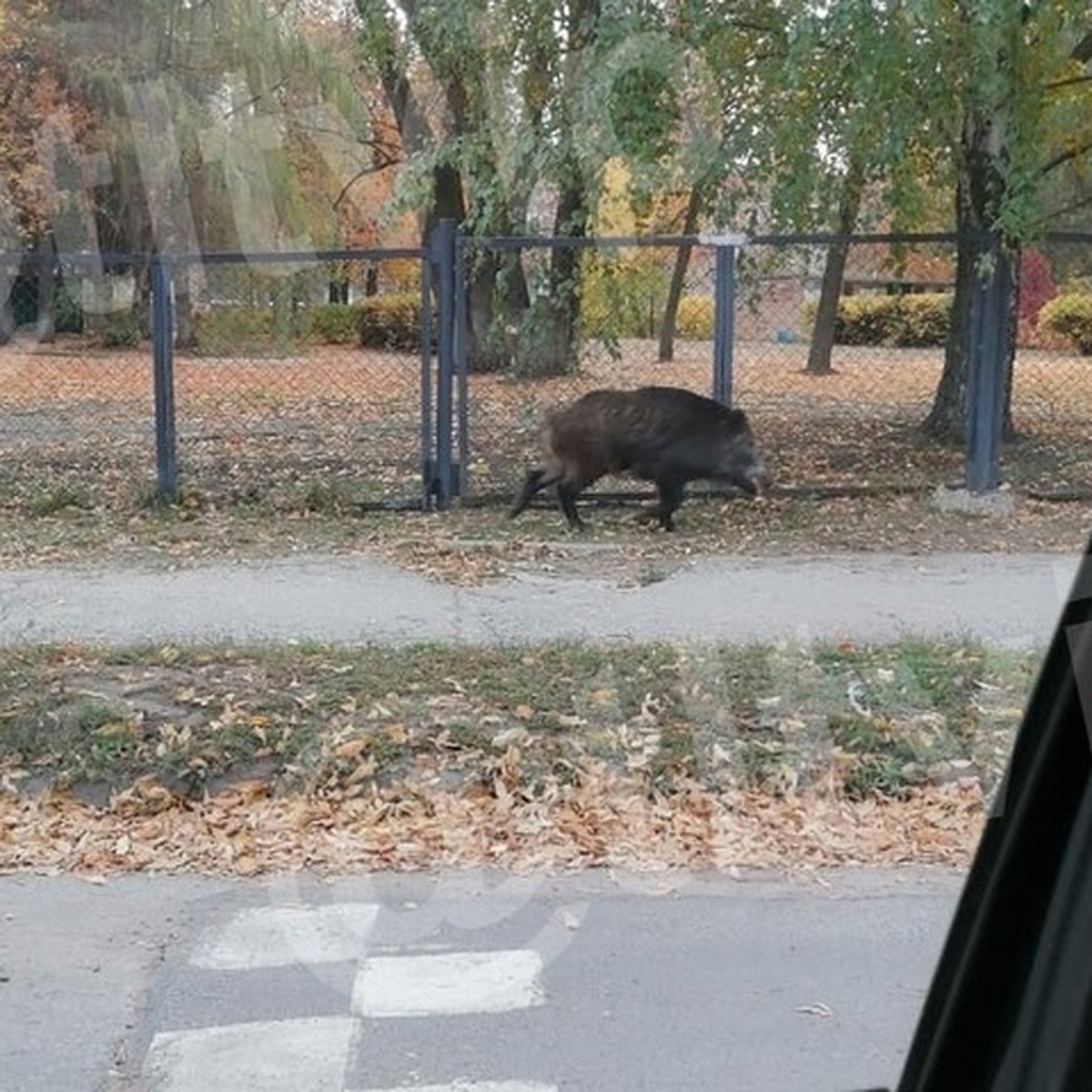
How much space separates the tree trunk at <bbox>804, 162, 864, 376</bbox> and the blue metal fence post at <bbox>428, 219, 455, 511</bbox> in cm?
261

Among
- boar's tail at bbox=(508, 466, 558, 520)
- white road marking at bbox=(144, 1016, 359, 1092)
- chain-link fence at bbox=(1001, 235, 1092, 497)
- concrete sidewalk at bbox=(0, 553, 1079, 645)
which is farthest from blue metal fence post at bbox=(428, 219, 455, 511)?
white road marking at bbox=(144, 1016, 359, 1092)

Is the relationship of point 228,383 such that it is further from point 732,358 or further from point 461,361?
point 732,358

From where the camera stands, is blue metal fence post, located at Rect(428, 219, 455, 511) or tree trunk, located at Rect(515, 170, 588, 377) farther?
tree trunk, located at Rect(515, 170, 588, 377)

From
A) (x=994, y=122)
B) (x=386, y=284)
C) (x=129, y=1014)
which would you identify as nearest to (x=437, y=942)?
(x=129, y=1014)

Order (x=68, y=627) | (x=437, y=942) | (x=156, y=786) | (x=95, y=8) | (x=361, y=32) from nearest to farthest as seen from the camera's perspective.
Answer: (x=437, y=942) < (x=156, y=786) < (x=68, y=627) < (x=361, y=32) < (x=95, y=8)

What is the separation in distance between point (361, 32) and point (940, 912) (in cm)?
1106

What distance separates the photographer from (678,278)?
1244cm

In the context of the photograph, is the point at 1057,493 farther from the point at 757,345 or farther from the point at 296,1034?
the point at 296,1034

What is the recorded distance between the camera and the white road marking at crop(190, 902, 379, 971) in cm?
434

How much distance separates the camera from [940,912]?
403 centimetres

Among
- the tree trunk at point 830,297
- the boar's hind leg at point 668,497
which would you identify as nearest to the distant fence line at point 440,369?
the tree trunk at point 830,297

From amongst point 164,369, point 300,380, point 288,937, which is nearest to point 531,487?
point 164,369

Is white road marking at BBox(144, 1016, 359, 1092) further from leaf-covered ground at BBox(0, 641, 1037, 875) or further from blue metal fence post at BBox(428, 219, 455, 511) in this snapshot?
blue metal fence post at BBox(428, 219, 455, 511)

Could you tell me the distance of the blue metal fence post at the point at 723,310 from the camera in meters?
11.3
